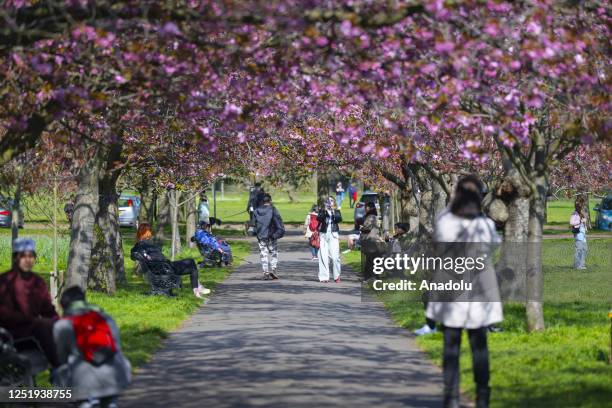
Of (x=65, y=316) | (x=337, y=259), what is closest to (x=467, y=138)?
(x=65, y=316)

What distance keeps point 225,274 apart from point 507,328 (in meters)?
14.0

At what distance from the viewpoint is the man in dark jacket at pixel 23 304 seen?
10539 mm

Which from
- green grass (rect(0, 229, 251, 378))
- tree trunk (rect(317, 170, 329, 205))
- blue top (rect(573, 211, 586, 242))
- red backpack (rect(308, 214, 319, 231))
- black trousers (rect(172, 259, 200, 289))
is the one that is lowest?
green grass (rect(0, 229, 251, 378))

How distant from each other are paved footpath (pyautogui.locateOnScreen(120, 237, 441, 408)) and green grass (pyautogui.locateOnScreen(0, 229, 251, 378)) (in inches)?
8.9

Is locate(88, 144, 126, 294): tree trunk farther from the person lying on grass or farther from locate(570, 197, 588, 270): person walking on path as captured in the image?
locate(570, 197, 588, 270): person walking on path

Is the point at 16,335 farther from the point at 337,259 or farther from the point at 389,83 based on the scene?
the point at 337,259

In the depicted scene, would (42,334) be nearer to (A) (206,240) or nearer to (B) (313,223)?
(B) (313,223)

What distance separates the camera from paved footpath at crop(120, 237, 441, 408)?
1075 cm

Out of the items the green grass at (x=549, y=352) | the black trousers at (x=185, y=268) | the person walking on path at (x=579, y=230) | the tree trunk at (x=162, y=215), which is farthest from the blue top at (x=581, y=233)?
the tree trunk at (x=162, y=215)

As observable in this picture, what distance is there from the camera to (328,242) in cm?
2744

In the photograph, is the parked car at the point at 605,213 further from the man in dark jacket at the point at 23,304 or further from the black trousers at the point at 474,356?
the man in dark jacket at the point at 23,304

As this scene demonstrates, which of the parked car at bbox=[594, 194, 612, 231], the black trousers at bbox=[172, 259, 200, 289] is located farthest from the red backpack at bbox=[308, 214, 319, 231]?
the parked car at bbox=[594, 194, 612, 231]

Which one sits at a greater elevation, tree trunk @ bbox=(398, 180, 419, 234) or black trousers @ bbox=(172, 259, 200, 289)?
tree trunk @ bbox=(398, 180, 419, 234)

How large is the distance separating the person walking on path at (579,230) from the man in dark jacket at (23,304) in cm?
2187
